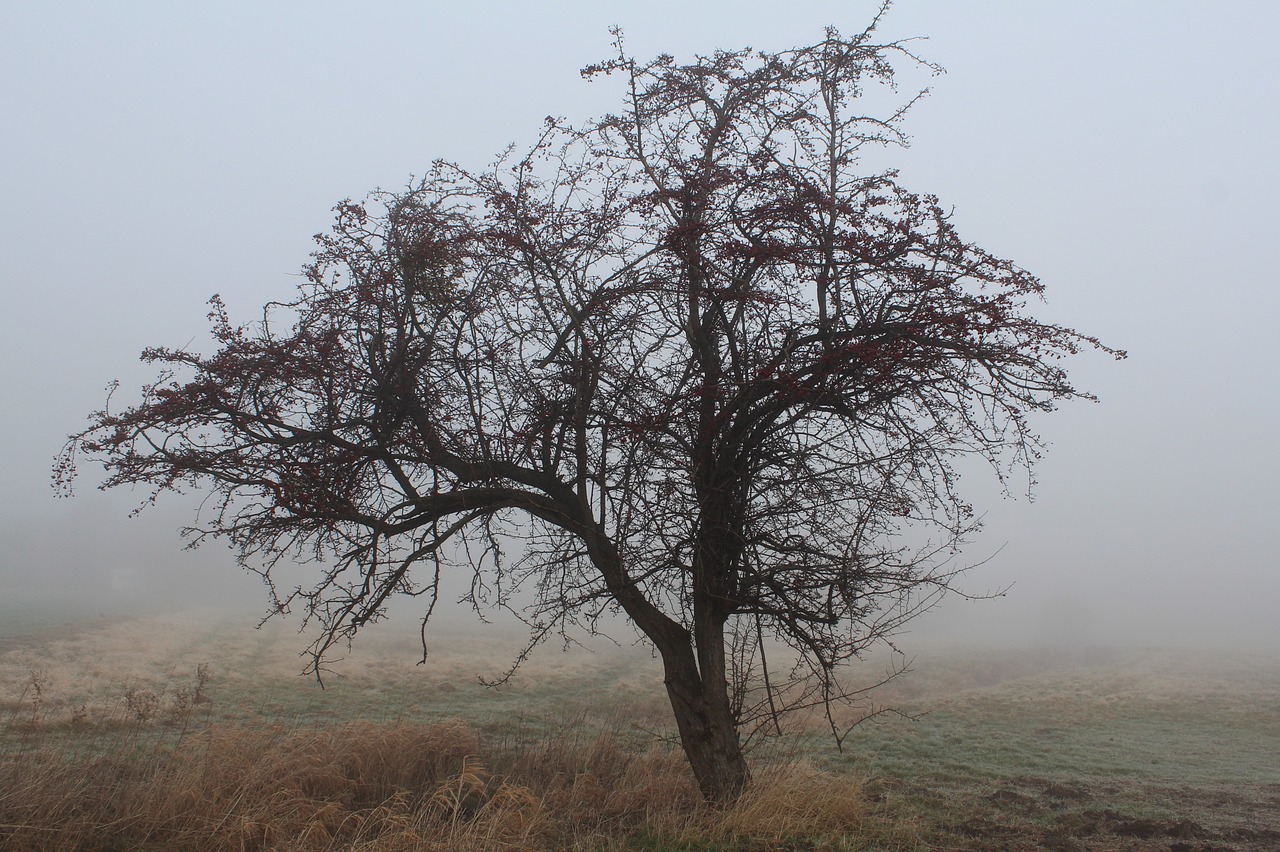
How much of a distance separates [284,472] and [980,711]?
20.8 meters

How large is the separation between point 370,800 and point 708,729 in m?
3.18

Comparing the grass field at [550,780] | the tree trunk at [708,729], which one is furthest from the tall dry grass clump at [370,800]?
the tree trunk at [708,729]

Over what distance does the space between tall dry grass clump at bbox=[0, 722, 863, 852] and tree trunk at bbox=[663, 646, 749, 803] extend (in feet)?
0.81

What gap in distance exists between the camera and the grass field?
6.19m

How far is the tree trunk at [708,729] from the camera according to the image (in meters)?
7.51

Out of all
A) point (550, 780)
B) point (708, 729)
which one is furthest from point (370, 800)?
point (708, 729)

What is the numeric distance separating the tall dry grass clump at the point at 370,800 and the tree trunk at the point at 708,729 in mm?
248

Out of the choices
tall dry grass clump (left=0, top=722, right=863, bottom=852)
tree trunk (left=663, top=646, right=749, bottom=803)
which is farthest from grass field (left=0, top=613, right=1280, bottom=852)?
tree trunk (left=663, top=646, right=749, bottom=803)

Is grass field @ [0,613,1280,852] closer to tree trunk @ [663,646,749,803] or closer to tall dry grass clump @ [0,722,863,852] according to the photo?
tall dry grass clump @ [0,722,863,852]

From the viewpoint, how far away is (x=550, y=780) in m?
8.16

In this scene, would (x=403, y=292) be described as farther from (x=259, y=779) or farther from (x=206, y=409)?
(x=259, y=779)

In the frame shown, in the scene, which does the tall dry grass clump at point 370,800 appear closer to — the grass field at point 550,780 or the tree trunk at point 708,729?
the grass field at point 550,780

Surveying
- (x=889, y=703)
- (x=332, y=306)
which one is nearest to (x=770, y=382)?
(x=332, y=306)

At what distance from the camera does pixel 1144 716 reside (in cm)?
2198
